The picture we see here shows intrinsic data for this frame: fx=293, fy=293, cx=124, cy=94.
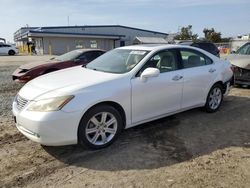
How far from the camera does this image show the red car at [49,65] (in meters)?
9.12

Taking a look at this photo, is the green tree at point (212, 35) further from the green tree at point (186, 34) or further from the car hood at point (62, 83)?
the car hood at point (62, 83)

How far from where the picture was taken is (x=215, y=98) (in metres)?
6.49

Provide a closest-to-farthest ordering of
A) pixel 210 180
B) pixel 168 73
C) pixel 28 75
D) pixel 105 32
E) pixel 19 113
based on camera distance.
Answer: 1. pixel 210 180
2. pixel 19 113
3. pixel 168 73
4. pixel 28 75
5. pixel 105 32

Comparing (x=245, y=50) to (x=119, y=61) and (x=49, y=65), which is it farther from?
(x=49, y=65)

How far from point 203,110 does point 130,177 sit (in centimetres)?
335

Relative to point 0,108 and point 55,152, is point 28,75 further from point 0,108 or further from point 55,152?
point 55,152

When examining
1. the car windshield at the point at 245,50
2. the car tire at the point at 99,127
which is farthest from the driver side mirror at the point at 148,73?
the car windshield at the point at 245,50

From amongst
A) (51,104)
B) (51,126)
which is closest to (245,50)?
(51,104)

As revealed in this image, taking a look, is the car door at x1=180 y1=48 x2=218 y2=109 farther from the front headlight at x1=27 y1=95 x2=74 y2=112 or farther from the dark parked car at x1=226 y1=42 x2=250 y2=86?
the dark parked car at x1=226 y1=42 x2=250 y2=86

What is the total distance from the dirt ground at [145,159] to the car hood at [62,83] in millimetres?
883

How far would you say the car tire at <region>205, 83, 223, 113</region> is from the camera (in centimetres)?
631

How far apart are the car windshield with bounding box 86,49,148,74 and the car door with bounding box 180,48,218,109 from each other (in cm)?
99

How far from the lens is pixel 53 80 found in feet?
15.7

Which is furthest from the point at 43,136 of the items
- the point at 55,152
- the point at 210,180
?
the point at 210,180
